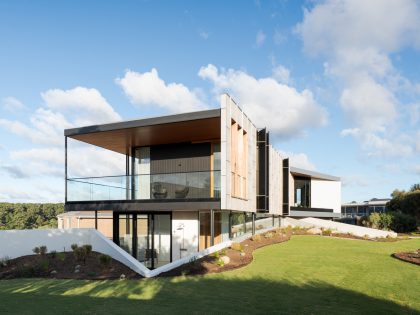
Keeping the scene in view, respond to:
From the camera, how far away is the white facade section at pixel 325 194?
129 ft

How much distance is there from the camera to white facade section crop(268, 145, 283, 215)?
959 inches

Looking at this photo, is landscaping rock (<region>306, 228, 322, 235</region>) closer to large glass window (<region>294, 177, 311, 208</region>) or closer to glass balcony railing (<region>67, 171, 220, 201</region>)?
large glass window (<region>294, 177, 311, 208</region>)

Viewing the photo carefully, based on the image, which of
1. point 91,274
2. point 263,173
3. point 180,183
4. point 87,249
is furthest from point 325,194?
point 91,274

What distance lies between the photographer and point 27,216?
2143 inches

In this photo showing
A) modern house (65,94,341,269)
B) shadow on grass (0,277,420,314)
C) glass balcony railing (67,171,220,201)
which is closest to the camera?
shadow on grass (0,277,420,314)

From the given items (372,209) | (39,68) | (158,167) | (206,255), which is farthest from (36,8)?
(372,209)

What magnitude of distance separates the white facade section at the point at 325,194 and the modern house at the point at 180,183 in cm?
1466

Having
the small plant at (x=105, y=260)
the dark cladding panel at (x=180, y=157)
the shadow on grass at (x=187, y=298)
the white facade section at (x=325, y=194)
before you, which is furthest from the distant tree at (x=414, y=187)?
the small plant at (x=105, y=260)

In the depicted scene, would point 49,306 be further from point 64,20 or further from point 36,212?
point 36,212

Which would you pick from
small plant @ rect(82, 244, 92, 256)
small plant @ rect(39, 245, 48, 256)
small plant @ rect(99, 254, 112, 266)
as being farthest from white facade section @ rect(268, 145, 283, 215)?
small plant @ rect(39, 245, 48, 256)

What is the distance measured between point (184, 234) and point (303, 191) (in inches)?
841

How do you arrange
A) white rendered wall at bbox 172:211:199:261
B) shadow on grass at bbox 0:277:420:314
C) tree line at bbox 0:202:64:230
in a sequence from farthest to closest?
tree line at bbox 0:202:64:230, white rendered wall at bbox 172:211:199:261, shadow on grass at bbox 0:277:420:314

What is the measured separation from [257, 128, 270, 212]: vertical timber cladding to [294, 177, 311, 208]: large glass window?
16.1 metres

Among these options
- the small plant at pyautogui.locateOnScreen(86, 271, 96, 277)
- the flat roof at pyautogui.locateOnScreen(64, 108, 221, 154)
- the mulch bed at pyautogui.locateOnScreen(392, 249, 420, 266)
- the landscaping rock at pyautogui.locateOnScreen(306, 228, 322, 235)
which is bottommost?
the landscaping rock at pyautogui.locateOnScreen(306, 228, 322, 235)
